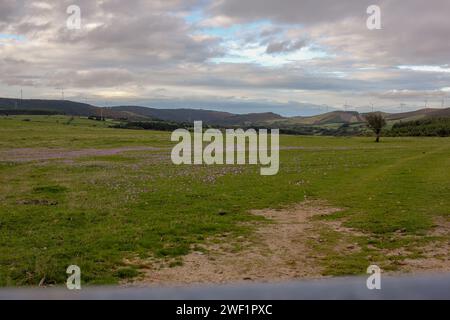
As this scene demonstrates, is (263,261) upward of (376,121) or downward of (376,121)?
downward

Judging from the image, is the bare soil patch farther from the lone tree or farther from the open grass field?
the lone tree

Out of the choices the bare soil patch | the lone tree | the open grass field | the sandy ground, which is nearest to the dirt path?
the sandy ground

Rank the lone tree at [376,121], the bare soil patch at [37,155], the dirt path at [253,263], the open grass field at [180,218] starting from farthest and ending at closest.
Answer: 1. the lone tree at [376,121]
2. the bare soil patch at [37,155]
3. the open grass field at [180,218]
4. the dirt path at [253,263]

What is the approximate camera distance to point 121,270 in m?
10.4

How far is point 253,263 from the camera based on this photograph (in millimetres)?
11258

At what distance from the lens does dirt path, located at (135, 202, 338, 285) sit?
10.0 metres

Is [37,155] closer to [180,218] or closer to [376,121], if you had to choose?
[180,218]

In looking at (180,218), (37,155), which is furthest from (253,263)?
(37,155)

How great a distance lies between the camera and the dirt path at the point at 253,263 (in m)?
10.0

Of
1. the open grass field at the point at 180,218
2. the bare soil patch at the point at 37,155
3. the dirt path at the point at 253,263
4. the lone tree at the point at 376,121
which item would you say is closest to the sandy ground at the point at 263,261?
the dirt path at the point at 253,263

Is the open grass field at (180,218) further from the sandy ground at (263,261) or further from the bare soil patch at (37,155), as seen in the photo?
the bare soil patch at (37,155)
